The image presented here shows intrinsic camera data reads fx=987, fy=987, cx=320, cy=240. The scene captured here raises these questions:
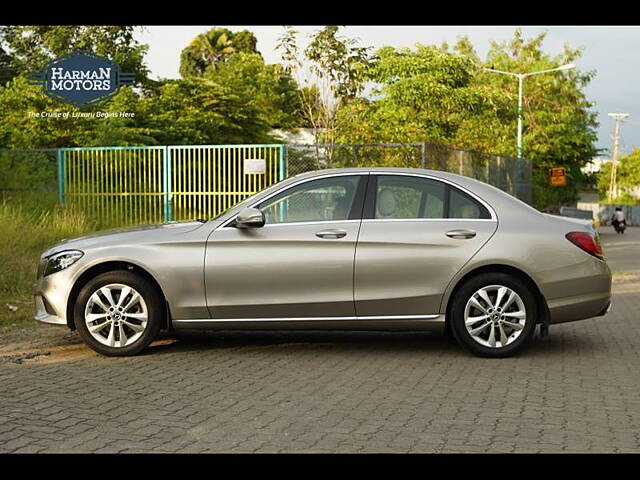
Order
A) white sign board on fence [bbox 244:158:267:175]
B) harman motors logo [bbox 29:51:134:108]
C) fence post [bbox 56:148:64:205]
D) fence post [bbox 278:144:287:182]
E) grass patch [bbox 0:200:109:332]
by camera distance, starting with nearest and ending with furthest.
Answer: grass patch [bbox 0:200:109:332] < white sign board on fence [bbox 244:158:267:175] < fence post [bbox 278:144:287:182] < fence post [bbox 56:148:64:205] < harman motors logo [bbox 29:51:134:108]

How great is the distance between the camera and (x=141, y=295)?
8.25m

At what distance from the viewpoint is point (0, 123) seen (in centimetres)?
3284

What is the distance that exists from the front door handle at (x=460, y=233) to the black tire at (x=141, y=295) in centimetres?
249

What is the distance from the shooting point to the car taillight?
27.5 feet

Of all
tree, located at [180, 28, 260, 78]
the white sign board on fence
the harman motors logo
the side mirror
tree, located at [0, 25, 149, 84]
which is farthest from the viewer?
tree, located at [180, 28, 260, 78]

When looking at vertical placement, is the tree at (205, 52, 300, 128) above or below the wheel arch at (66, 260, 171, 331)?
above

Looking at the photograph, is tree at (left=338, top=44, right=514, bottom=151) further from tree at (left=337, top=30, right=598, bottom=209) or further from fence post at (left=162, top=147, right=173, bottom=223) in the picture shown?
fence post at (left=162, top=147, right=173, bottom=223)

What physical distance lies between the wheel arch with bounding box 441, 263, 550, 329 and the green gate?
12.7 m

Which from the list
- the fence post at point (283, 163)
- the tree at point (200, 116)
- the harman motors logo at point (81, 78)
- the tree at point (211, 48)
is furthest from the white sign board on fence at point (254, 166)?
the tree at point (211, 48)

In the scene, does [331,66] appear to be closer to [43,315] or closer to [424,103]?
[424,103]

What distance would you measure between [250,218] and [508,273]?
2223mm

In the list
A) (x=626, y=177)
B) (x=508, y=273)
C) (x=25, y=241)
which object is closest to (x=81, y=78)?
(x=25, y=241)

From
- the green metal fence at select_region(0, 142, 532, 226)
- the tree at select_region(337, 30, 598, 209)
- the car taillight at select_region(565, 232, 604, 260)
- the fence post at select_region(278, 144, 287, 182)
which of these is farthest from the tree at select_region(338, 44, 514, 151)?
the car taillight at select_region(565, 232, 604, 260)

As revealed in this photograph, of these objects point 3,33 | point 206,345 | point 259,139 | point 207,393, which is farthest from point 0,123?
point 207,393
